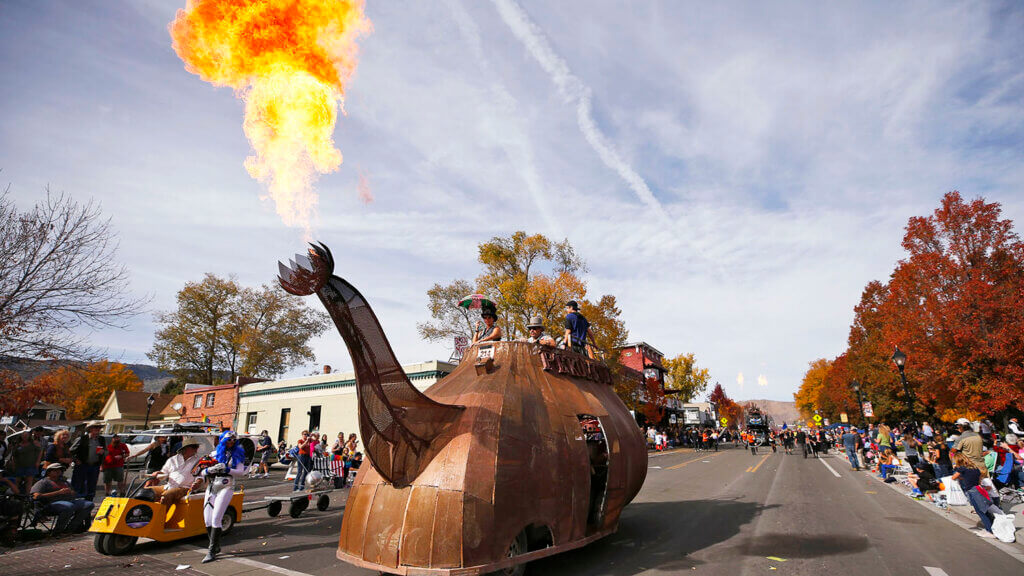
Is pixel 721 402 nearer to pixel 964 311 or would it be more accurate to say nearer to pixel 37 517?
pixel 964 311

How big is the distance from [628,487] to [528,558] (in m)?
2.54

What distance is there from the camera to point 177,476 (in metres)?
8.02

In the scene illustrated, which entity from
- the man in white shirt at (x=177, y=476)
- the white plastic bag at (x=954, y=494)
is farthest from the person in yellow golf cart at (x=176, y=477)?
the white plastic bag at (x=954, y=494)

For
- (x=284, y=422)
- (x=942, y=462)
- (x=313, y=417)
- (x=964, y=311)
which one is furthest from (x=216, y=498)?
(x=964, y=311)

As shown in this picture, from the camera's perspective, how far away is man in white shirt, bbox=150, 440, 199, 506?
7.84 m

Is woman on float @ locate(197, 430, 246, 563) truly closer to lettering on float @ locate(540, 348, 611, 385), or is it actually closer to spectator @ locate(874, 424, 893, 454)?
lettering on float @ locate(540, 348, 611, 385)

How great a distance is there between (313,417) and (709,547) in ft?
85.9

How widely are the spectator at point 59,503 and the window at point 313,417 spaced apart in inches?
774

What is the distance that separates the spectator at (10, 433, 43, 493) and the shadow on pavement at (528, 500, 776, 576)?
11.6 m

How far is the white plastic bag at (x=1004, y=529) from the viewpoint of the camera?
24.2ft

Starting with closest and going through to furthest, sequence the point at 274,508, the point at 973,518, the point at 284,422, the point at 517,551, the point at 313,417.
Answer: the point at 517,551
the point at 973,518
the point at 274,508
the point at 313,417
the point at 284,422

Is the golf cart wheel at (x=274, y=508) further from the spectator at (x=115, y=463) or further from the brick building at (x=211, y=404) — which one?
the brick building at (x=211, y=404)

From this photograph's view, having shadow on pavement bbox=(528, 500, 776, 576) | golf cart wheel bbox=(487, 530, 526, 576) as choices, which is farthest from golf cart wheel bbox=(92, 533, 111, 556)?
shadow on pavement bbox=(528, 500, 776, 576)

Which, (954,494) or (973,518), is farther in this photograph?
(954,494)
